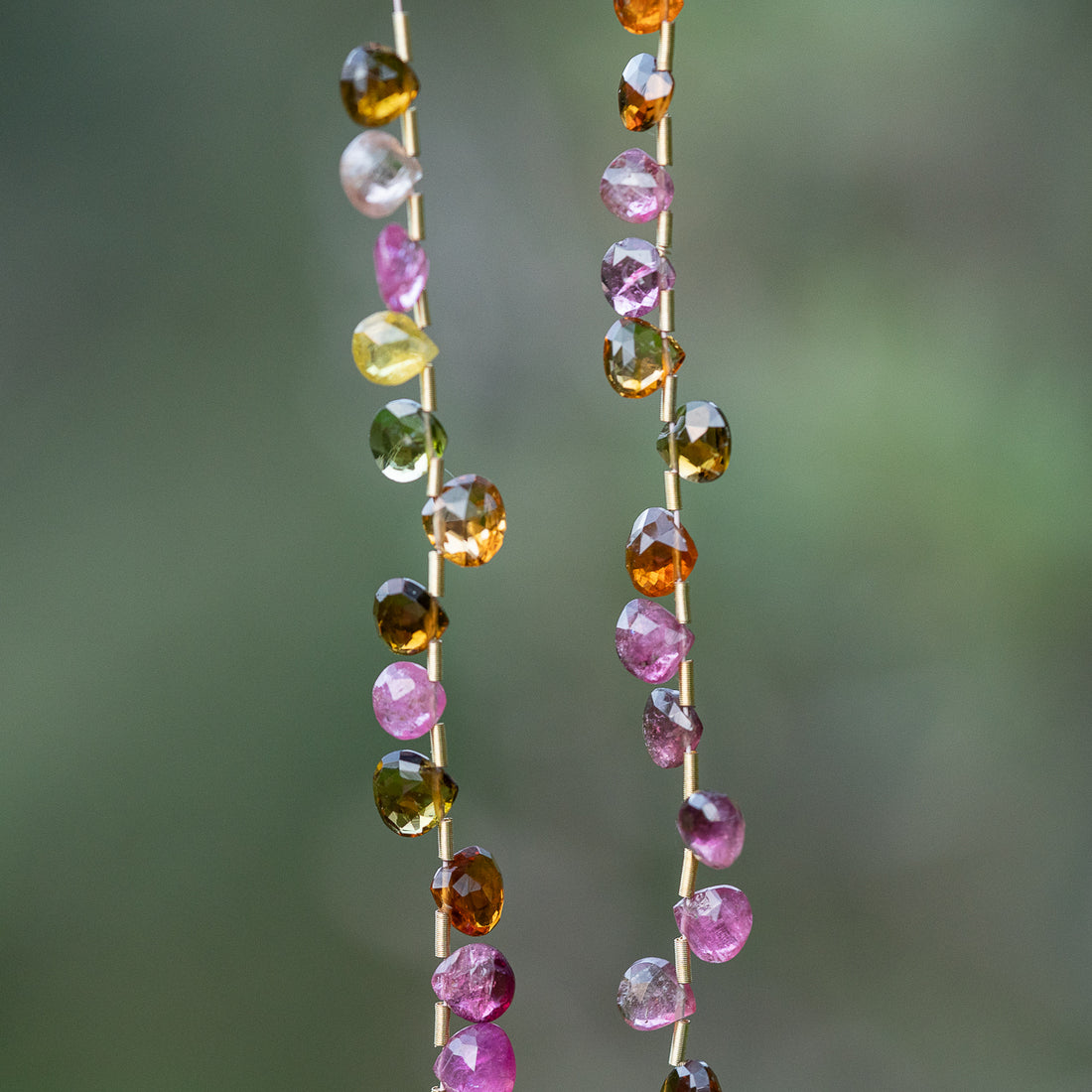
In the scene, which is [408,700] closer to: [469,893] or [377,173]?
[469,893]

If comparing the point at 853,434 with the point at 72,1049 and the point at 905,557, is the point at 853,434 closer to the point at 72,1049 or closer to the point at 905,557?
the point at 905,557

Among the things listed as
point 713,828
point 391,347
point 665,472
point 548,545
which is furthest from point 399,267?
point 548,545

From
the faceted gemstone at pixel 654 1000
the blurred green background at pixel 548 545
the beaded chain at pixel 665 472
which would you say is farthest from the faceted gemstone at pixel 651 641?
the blurred green background at pixel 548 545

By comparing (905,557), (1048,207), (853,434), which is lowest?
(905,557)

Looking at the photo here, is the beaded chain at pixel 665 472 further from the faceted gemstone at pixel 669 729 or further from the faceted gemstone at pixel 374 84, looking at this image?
the faceted gemstone at pixel 374 84

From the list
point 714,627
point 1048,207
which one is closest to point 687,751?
point 714,627

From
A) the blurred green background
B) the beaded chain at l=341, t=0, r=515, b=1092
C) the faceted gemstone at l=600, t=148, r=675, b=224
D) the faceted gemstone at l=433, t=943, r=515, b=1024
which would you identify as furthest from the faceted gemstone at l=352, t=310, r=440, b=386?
the blurred green background
